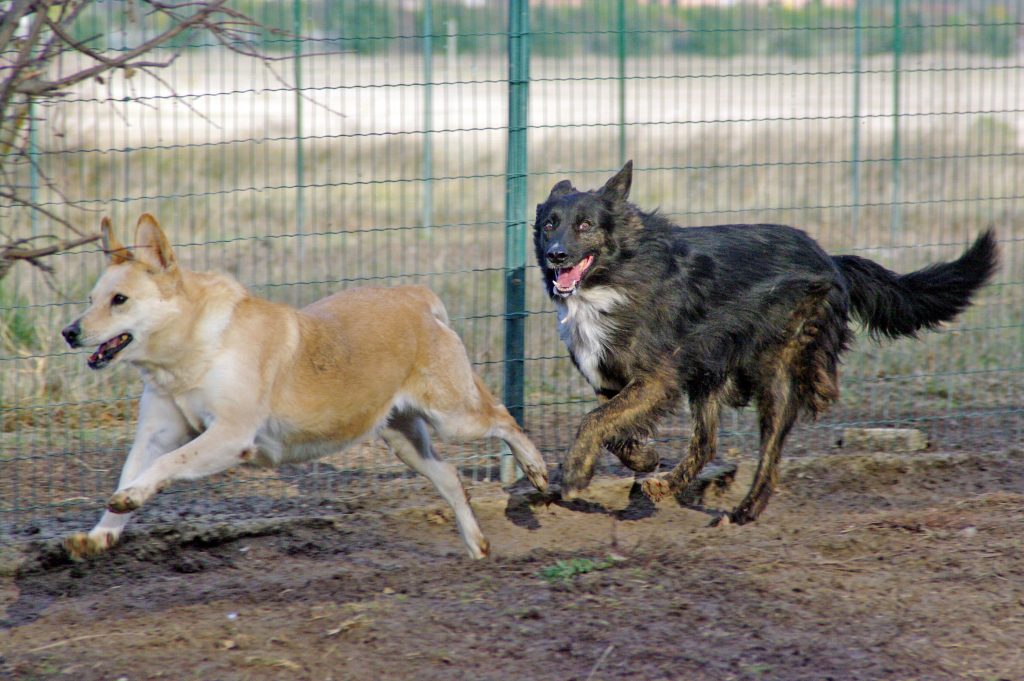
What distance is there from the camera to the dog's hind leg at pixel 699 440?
19.5 ft

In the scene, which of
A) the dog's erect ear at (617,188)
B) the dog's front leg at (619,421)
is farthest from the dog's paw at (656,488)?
the dog's erect ear at (617,188)

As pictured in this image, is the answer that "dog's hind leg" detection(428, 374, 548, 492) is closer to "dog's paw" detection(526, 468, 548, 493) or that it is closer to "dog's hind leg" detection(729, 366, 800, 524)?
"dog's paw" detection(526, 468, 548, 493)

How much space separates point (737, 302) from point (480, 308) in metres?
4.27

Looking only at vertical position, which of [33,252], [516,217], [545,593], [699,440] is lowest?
[545,593]

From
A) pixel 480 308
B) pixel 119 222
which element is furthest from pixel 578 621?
pixel 119 222

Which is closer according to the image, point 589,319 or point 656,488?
point 589,319

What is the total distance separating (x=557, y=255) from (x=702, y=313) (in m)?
0.86

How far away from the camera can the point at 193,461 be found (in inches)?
166

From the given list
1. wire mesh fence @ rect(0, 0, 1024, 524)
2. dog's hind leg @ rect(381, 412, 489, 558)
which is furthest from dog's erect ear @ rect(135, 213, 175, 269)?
dog's hind leg @ rect(381, 412, 489, 558)

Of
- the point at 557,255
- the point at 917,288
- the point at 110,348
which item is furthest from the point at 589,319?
the point at 110,348

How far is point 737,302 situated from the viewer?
18.8 feet

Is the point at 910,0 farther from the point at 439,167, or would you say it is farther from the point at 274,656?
the point at 274,656

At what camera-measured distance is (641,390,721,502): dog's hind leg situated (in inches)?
234

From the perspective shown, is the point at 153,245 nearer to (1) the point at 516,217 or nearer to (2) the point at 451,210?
(1) the point at 516,217
